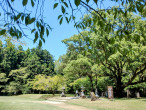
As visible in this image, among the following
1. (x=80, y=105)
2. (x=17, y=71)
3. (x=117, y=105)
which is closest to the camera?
(x=117, y=105)

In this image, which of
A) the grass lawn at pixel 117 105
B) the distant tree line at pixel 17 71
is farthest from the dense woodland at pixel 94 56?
the grass lawn at pixel 117 105

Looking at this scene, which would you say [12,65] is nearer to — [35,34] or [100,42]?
[100,42]

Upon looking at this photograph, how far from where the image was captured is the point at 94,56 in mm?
13086

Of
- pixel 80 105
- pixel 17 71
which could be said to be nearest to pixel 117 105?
pixel 80 105

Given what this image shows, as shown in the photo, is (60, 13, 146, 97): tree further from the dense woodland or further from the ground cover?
the ground cover

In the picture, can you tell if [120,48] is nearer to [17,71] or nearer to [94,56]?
[94,56]

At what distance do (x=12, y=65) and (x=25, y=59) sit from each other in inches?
137

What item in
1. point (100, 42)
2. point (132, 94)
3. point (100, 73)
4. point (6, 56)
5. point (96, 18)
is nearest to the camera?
point (96, 18)

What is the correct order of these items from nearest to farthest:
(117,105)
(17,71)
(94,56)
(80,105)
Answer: (117,105) → (80,105) → (94,56) → (17,71)

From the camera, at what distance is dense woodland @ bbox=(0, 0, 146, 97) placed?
80.8 inches

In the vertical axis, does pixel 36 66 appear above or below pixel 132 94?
above

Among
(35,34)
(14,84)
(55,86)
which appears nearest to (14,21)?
(35,34)

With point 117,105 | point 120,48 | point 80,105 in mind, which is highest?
point 120,48

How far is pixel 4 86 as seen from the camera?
2769cm
